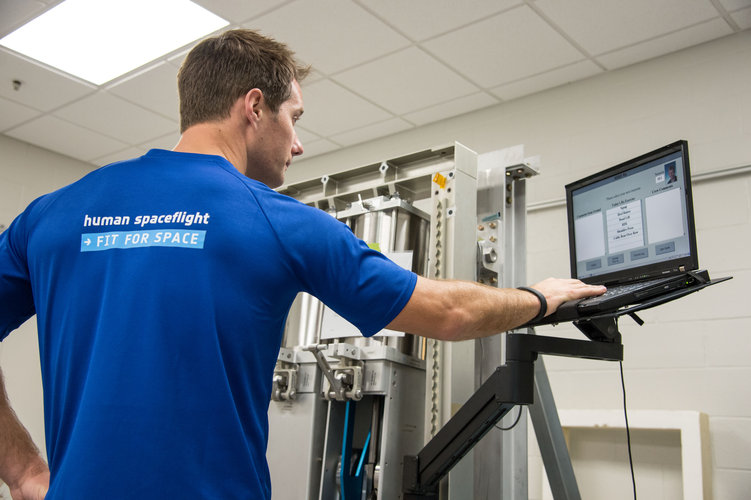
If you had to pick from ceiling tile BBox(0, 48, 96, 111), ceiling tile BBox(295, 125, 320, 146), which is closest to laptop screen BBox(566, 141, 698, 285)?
ceiling tile BBox(295, 125, 320, 146)

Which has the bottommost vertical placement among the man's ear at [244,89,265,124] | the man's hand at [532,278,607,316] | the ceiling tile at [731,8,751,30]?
the man's hand at [532,278,607,316]

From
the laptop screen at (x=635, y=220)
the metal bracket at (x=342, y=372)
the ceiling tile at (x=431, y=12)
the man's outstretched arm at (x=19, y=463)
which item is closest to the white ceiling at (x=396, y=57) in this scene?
the ceiling tile at (x=431, y=12)

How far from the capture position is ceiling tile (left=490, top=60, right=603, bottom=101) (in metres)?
3.46

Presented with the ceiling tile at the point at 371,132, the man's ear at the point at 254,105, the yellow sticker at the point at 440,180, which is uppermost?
the ceiling tile at the point at 371,132

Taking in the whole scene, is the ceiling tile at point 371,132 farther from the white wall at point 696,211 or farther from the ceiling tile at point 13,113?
the ceiling tile at point 13,113

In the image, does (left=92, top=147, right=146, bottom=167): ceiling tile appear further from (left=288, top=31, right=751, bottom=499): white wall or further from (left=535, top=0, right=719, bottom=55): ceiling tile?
(left=535, top=0, right=719, bottom=55): ceiling tile

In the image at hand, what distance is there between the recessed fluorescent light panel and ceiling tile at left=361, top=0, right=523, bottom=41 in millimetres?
821

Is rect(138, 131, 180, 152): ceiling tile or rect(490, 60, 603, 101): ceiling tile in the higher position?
rect(138, 131, 180, 152): ceiling tile

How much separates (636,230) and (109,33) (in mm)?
2839

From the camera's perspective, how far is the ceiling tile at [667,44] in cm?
306

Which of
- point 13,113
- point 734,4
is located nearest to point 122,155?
point 13,113

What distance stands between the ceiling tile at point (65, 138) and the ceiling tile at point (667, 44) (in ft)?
10.9

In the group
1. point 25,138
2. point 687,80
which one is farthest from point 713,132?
point 25,138

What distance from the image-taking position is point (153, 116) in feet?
14.0
